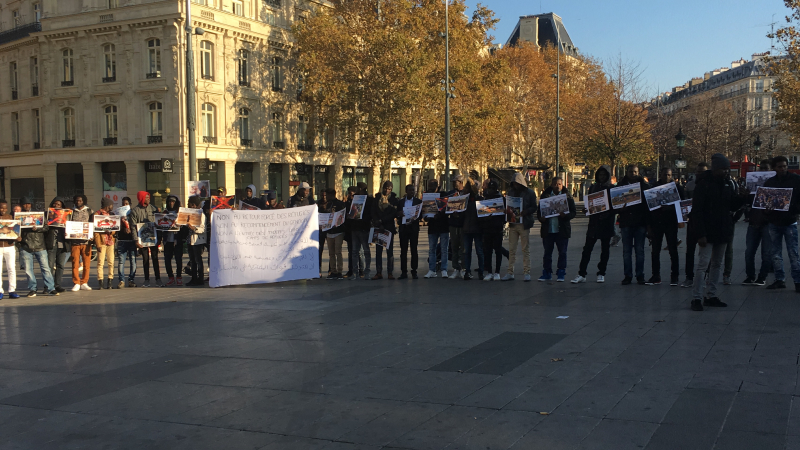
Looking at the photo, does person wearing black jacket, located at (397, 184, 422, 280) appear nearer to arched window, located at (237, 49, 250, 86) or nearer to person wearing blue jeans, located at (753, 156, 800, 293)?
person wearing blue jeans, located at (753, 156, 800, 293)

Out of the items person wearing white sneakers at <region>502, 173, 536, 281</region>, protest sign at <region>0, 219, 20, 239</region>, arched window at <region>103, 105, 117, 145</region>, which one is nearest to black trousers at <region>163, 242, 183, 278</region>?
protest sign at <region>0, 219, 20, 239</region>

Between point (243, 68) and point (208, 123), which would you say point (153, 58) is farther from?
point (243, 68)

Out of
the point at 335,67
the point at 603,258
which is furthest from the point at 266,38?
the point at 603,258

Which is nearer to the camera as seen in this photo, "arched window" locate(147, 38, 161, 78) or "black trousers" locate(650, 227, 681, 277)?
"black trousers" locate(650, 227, 681, 277)

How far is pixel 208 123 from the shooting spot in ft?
123

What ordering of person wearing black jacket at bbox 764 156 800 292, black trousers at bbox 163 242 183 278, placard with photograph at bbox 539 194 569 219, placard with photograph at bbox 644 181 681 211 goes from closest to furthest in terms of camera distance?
person wearing black jacket at bbox 764 156 800 292 < placard with photograph at bbox 644 181 681 211 < placard with photograph at bbox 539 194 569 219 < black trousers at bbox 163 242 183 278

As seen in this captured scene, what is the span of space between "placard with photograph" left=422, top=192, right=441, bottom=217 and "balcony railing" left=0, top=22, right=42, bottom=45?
120 ft

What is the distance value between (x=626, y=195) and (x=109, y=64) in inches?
1323

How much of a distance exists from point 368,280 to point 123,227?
4944 mm

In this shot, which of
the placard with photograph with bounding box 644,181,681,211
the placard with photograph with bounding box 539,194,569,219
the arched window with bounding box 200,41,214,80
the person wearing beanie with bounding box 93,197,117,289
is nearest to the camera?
the placard with photograph with bounding box 644,181,681,211

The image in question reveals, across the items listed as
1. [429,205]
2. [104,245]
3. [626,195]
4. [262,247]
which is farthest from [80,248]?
[626,195]

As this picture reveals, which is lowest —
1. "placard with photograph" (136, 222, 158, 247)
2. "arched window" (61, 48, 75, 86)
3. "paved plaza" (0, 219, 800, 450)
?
"paved plaza" (0, 219, 800, 450)

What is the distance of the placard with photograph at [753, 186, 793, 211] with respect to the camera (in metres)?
10.1

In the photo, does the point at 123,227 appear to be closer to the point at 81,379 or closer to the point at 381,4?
the point at 81,379
